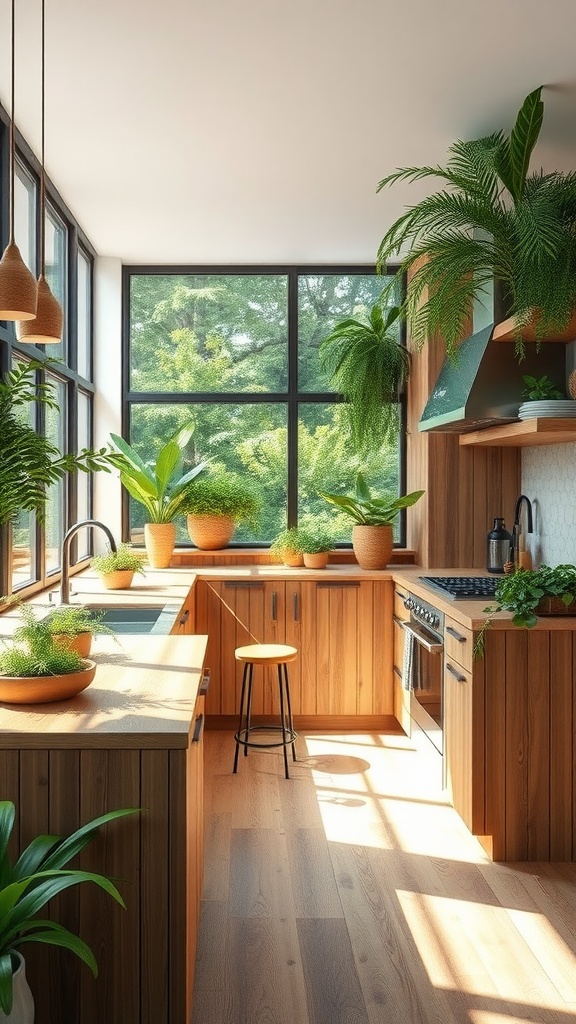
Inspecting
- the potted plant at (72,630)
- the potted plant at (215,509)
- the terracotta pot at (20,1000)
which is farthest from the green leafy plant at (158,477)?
the terracotta pot at (20,1000)

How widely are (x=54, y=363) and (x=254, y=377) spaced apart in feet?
6.55

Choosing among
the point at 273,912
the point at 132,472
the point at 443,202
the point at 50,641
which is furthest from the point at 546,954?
the point at 132,472

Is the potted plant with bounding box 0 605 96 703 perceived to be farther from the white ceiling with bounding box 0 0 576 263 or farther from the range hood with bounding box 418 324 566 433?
the range hood with bounding box 418 324 566 433

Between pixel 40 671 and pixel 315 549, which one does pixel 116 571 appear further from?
pixel 40 671

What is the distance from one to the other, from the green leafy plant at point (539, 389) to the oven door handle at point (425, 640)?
1166 mm

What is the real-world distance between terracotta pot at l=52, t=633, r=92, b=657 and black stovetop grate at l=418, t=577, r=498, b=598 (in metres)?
1.96

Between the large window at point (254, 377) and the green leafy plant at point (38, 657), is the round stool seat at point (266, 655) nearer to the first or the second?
the large window at point (254, 377)

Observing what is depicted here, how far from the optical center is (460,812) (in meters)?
3.54

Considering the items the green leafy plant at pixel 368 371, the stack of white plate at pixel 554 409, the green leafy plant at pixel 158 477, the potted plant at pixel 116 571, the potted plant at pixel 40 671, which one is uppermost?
the green leafy plant at pixel 368 371

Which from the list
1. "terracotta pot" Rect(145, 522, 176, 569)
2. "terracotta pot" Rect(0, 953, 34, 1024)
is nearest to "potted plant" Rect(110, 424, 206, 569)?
"terracotta pot" Rect(145, 522, 176, 569)

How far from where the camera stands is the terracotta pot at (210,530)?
5.52 m

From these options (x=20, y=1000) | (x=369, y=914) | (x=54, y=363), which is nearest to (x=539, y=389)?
(x=54, y=363)

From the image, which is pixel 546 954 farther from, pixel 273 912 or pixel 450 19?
pixel 450 19

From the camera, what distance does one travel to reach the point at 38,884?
1757mm
